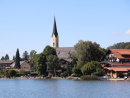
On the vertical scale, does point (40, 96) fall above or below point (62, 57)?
below

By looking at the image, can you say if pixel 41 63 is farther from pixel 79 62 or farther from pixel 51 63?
pixel 79 62

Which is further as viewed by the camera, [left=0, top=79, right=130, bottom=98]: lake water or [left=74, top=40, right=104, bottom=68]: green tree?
[left=74, top=40, right=104, bottom=68]: green tree

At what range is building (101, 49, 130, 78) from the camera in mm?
71938

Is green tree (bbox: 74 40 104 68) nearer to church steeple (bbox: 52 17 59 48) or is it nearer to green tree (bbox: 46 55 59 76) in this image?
green tree (bbox: 46 55 59 76)

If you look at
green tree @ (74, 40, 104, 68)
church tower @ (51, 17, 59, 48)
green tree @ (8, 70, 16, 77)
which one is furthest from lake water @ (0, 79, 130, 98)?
church tower @ (51, 17, 59, 48)

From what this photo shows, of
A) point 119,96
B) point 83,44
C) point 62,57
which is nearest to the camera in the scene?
point 119,96

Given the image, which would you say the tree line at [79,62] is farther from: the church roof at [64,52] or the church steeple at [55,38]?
the church steeple at [55,38]

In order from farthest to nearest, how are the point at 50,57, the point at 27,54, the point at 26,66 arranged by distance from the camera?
the point at 27,54, the point at 26,66, the point at 50,57

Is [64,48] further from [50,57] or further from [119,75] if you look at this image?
[119,75]

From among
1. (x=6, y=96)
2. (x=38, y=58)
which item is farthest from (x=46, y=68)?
(x=6, y=96)

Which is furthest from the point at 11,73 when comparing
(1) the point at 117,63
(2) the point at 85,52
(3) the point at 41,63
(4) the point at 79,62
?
(1) the point at 117,63

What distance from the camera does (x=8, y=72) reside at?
104312 mm

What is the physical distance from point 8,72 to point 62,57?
2022cm

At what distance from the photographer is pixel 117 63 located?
77.3m
